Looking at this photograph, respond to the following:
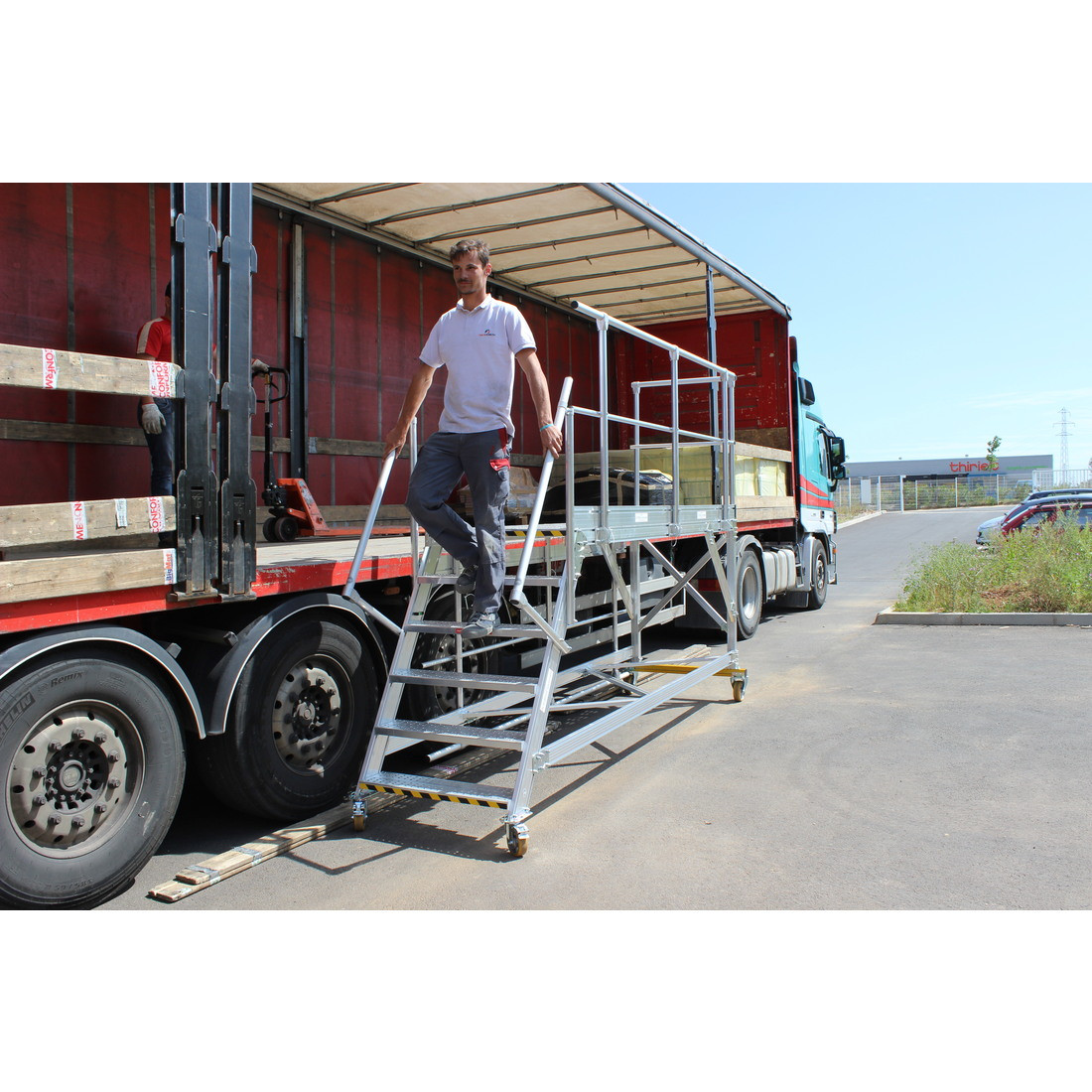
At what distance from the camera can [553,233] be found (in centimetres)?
818

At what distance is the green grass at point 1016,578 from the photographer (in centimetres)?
1071

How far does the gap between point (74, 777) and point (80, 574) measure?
75 cm

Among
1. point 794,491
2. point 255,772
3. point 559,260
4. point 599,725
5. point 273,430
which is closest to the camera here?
point 255,772

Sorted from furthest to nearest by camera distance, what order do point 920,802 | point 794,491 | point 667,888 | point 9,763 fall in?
point 794,491
point 920,802
point 667,888
point 9,763

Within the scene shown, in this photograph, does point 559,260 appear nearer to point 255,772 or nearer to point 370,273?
point 370,273

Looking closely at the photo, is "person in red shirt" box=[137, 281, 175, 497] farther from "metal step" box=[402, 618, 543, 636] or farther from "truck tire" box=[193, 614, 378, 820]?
"metal step" box=[402, 618, 543, 636]

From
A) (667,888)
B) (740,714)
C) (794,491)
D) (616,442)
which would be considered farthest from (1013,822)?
(616,442)

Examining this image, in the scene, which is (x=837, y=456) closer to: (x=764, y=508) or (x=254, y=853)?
(x=764, y=508)

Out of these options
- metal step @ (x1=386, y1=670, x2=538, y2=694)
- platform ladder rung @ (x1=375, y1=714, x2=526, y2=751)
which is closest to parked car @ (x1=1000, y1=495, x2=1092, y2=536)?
metal step @ (x1=386, y1=670, x2=538, y2=694)

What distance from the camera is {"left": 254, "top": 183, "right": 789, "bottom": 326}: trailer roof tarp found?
6996 mm

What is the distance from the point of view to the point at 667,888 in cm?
359

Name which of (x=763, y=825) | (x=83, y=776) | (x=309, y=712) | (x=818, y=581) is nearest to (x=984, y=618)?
(x=818, y=581)

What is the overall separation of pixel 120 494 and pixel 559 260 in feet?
16.3

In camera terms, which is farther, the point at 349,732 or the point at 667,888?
the point at 349,732
